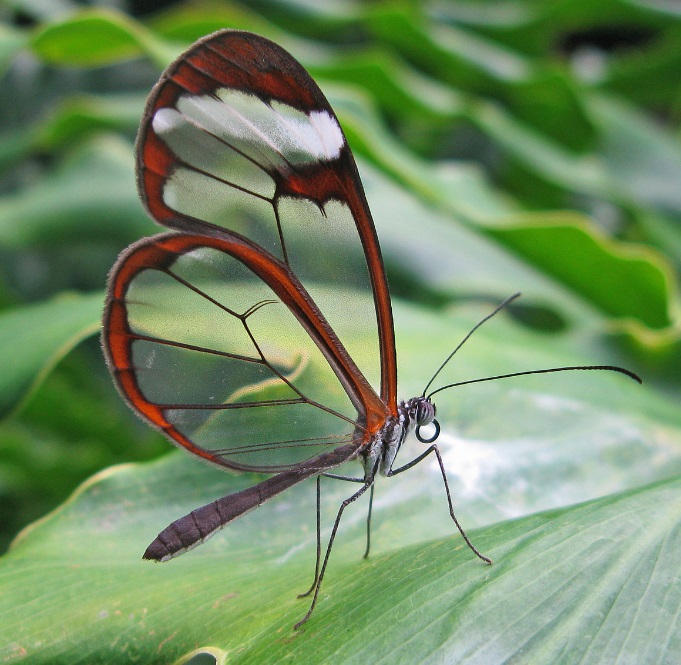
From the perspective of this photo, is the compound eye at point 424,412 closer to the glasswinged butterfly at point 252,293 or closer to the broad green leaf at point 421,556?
the glasswinged butterfly at point 252,293

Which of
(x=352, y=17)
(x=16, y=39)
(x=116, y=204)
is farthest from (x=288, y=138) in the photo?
(x=352, y=17)

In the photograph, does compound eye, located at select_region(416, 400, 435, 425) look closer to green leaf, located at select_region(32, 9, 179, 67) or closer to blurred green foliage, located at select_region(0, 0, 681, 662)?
blurred green foliage, located at select_region(0, 0, 681, 662)

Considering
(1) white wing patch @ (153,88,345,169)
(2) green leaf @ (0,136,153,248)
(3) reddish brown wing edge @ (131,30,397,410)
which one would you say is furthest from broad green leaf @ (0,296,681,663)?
(2) green leaf @ (0,136,153,248)

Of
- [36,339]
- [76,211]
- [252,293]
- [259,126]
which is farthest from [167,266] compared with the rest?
[76,211]

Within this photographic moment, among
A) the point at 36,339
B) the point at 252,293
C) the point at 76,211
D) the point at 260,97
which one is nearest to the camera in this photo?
the point at 260,97

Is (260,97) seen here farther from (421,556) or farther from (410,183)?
(410,183)
